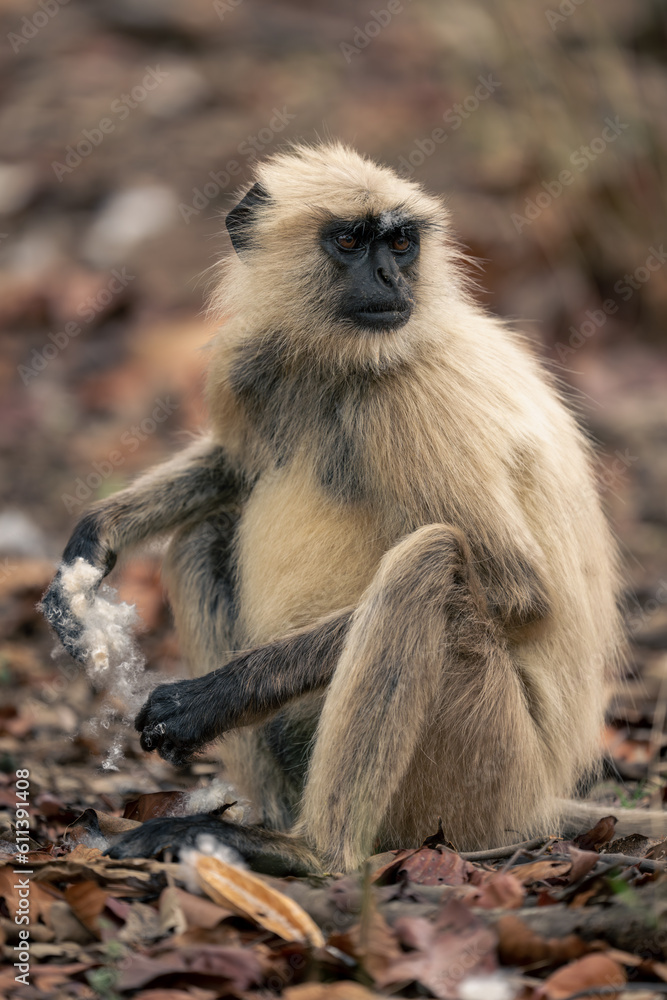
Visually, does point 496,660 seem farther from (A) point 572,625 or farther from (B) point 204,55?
(B) point 204,55

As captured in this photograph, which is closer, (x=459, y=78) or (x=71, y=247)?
(x=71, y=247)

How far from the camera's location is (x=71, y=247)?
11.0 m

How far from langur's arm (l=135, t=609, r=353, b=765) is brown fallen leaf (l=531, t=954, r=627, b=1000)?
4.28ft

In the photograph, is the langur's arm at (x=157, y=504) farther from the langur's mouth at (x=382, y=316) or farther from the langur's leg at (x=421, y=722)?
the langur's leg at (x=421, y=722)

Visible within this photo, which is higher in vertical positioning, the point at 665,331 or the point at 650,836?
the point at 665,331

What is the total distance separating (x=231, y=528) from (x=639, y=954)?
2529 mm

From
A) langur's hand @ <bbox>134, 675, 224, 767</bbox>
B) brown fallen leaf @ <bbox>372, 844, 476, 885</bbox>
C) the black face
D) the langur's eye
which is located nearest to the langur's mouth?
the black face

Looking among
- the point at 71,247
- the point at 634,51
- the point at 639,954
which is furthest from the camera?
the point at 634,51

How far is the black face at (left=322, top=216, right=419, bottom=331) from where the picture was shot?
4.27m

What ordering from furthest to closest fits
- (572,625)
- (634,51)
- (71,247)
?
(634,51), (71,247), (572,625)

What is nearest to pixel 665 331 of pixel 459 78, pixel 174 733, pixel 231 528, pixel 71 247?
pixel 459 78

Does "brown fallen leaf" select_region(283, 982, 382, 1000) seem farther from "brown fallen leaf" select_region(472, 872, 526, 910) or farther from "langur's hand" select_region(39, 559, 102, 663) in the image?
"langur's hand" select_region(39, 559, 102, 663)

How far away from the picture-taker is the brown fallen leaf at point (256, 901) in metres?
3.17

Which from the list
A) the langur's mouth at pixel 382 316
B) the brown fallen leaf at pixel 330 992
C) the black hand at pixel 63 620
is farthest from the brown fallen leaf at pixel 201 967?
the langur's mouth at pixel 382 316
